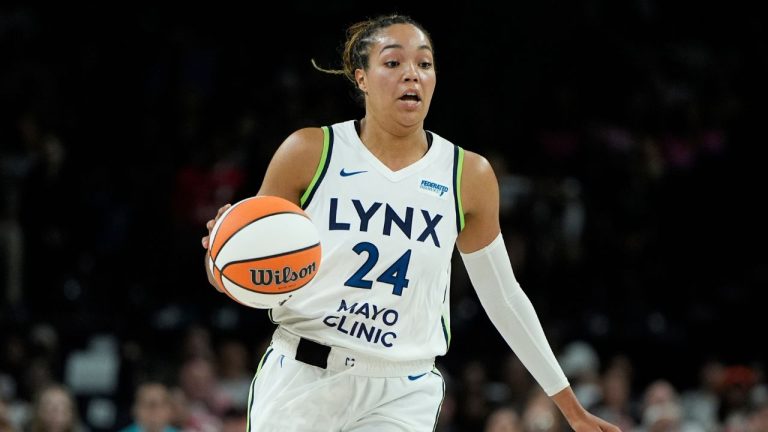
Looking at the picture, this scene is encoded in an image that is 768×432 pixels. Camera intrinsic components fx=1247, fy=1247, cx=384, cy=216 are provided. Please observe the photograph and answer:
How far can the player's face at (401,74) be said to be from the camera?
17.5 feet

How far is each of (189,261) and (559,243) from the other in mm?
4094

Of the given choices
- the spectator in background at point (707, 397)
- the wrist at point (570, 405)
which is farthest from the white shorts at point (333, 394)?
the spectator in background at point (707, 397)

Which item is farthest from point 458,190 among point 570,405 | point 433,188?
point 570,405

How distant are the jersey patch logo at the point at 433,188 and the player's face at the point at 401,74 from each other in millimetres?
267

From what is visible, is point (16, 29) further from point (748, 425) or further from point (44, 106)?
point (748, 425)

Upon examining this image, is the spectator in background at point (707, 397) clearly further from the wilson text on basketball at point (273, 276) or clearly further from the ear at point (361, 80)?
the wilson text on basketball at point (273, 276)

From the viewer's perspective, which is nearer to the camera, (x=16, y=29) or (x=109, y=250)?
(x=109, y=250)

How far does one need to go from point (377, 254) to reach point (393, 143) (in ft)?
1.86

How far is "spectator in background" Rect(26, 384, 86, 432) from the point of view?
948 cm

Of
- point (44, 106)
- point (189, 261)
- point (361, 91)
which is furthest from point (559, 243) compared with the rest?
point (361, 91)

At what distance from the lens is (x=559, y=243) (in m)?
13.5

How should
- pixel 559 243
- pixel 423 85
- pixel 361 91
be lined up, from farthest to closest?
1. pixel 559 243
2. pixel 361 91
3. pixel 423 85

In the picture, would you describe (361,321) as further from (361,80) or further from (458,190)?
(361,80)

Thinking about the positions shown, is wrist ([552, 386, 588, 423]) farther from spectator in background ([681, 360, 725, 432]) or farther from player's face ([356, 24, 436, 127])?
spectator in background ([681, 360, 725, 432])
